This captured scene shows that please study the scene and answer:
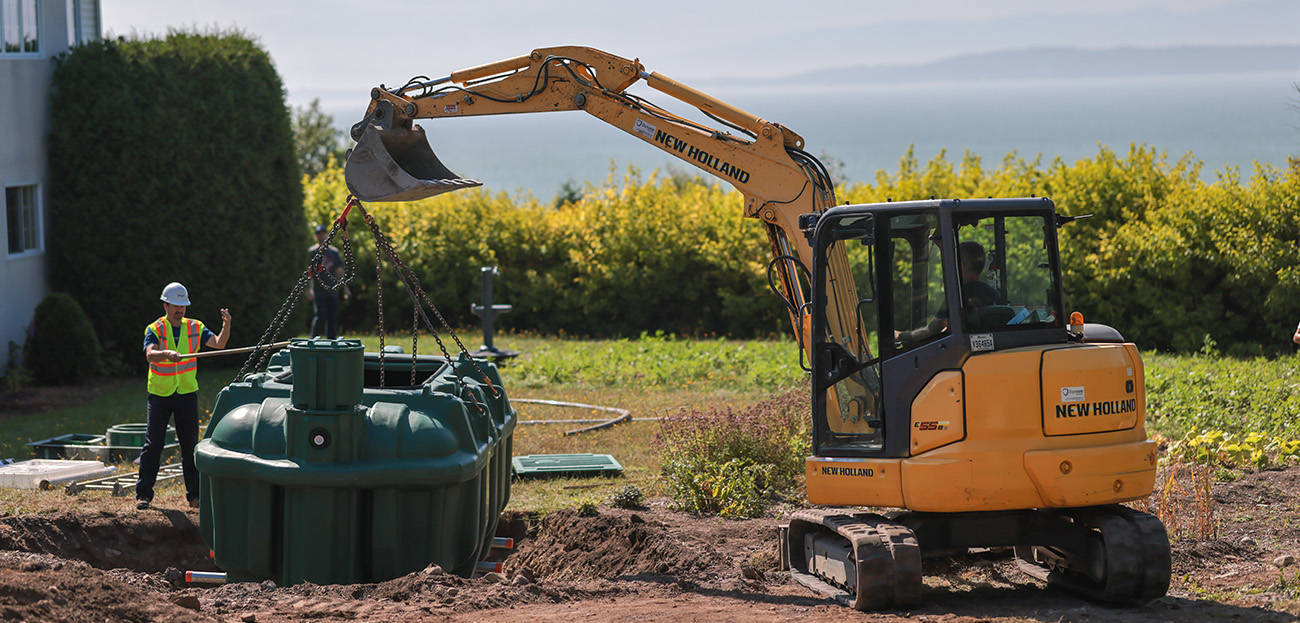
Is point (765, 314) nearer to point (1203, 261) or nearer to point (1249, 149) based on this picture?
point (1203, 261)

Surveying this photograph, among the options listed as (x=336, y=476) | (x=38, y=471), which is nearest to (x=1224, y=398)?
(x=336, y=476)

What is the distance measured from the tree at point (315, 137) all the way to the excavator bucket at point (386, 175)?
50583mm

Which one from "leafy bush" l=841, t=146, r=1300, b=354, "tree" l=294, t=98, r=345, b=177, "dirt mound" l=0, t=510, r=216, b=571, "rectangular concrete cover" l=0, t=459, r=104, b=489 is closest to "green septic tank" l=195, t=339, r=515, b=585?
"dirt mound" l=0, t=510, r=216, b=571

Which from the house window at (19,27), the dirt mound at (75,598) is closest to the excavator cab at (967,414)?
the dirt mound at (75,598)

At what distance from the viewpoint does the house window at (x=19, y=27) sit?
1764 centimetres

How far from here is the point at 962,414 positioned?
7.51 meters

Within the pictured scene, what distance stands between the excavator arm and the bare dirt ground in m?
1.85

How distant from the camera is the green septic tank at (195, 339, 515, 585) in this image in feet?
24.6

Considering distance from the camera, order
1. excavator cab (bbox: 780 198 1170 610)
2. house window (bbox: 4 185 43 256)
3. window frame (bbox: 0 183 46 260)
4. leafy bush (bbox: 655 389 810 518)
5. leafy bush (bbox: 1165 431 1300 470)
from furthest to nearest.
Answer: window frame (bbox: 0 183 46 260) → house window (bbox: 4 185 43 256) → leafy bush (bbox: 1165 431 1300 470) → leafy bush (bbox: 655 389 810 518) → excavator cab (bbox: 780 198 1170 610)

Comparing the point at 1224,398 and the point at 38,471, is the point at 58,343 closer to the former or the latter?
the point at 38,471

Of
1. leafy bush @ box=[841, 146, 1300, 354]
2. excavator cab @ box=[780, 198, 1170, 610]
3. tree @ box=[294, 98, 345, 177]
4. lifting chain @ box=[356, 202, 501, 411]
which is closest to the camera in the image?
excavator cab @ box=[780, 198, 1170, 610]

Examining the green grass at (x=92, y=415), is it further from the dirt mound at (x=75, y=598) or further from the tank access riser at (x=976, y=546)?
the tank access riser at (x=976, y=546)

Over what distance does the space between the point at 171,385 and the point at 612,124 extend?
4193 millimetres

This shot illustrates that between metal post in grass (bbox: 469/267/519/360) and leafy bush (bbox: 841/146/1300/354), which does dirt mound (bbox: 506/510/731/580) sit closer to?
metal post in grass (bbox: 469/267/519/360)
